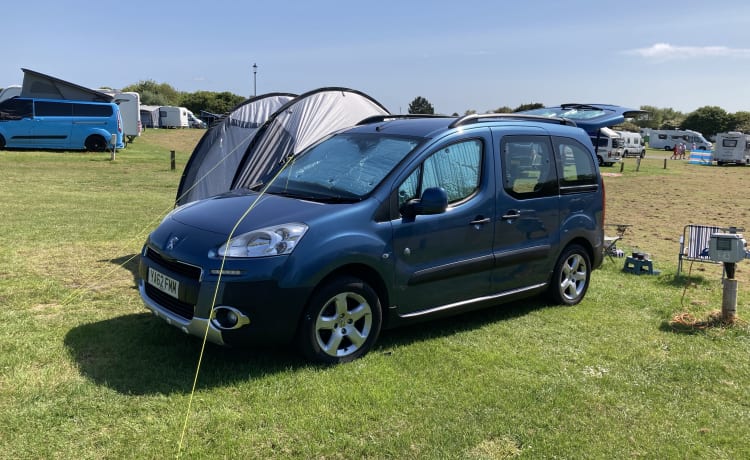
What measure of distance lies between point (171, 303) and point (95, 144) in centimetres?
2326

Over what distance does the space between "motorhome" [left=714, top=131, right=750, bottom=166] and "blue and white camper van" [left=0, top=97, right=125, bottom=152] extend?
36.2 meters

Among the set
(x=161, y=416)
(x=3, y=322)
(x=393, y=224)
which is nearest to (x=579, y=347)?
(x=393, y=224)

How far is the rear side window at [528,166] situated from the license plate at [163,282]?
2.93 meters

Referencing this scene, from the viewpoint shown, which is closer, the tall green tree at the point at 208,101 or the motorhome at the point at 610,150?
the motorhome at the point at 610,150

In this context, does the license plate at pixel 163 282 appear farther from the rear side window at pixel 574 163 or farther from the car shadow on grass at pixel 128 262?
the rear side window at pixel 574 163

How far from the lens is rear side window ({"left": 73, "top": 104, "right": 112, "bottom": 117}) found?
79.0 feet

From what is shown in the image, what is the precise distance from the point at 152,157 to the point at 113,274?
19758 mm

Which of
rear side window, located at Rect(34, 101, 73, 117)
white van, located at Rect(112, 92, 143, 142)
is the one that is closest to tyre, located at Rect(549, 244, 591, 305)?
rear side window, located at Rect(34, 101, 73, 117)

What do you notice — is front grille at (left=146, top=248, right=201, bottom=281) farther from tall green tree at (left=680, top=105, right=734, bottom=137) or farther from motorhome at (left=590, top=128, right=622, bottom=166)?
tall green tree at (left=680, top=105, right=734, bottom=137)

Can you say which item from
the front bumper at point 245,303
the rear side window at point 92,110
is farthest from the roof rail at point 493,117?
the rear side window at point 92,110

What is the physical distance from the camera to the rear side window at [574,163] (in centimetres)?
604

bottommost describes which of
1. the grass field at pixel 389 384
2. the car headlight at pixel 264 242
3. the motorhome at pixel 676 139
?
the grass field at pixel 389 384

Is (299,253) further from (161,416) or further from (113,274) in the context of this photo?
(113,274)

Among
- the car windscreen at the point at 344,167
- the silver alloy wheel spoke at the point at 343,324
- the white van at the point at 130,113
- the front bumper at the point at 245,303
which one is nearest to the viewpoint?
the front bumper at the point at 245,303
